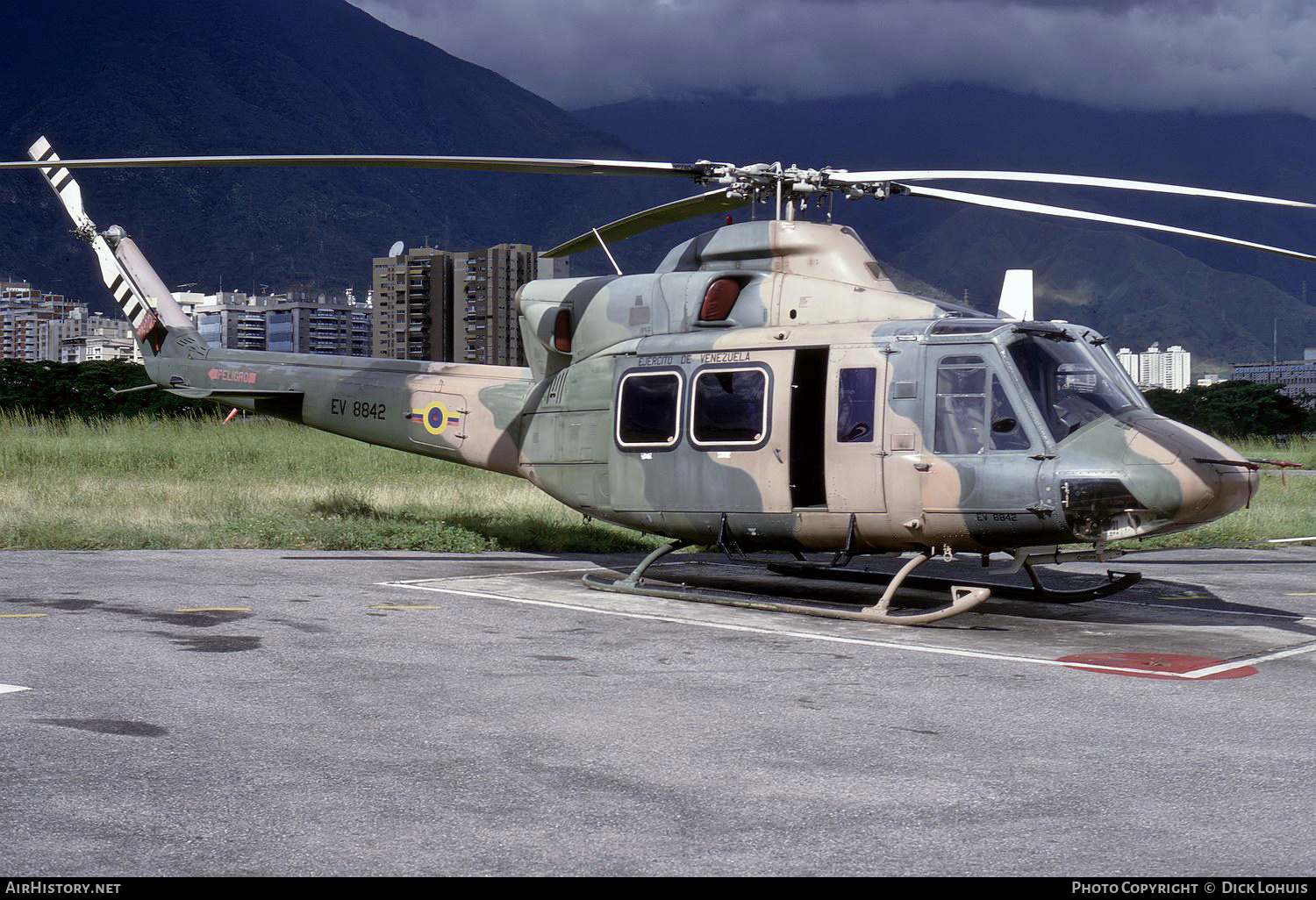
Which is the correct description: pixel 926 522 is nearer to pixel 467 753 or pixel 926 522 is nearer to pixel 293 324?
pixel 467 753

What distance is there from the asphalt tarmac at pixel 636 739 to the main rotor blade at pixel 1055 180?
11.2 feet

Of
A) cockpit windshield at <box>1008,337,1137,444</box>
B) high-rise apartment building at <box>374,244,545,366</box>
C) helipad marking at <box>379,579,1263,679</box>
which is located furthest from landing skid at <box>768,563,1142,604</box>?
high-rise apartment building at <box>374,244,545,366</box>

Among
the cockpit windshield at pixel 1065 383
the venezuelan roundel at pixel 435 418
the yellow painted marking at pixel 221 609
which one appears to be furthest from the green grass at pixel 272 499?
the cockpit windshield at pixel 1065 383

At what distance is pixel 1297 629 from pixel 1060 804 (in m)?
6.32

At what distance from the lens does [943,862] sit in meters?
4.79

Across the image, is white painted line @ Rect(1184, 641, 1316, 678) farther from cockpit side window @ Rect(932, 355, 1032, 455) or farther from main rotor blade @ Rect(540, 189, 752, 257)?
main rotor blade @ Rect(540, 189, 752, 257)

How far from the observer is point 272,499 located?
20.2 metres

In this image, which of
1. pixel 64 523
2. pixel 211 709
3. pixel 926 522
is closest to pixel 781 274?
pixel 926 522

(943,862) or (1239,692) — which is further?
(1239,692)

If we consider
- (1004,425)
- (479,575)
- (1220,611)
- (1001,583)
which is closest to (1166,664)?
(1004,425)

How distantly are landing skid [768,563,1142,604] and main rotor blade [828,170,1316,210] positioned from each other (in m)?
3.39

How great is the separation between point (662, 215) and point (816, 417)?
9.14 feet

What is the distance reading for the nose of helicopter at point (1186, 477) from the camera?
9930mm

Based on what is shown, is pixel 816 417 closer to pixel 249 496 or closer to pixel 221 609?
pixel 221 609
